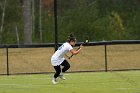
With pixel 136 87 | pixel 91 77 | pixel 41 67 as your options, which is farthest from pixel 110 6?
pixel 136 87

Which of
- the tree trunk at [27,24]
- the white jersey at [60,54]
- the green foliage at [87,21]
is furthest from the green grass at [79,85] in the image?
the green foliage at [87,21]

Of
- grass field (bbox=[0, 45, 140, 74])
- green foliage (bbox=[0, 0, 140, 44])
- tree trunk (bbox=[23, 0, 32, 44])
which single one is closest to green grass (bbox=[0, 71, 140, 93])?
grass field (bbox=[0, 45, 140, 74])

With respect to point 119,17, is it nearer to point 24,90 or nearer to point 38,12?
point 38,12

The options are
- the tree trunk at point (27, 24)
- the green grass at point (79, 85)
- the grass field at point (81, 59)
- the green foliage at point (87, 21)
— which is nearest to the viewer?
the green grass at point (79, 85)

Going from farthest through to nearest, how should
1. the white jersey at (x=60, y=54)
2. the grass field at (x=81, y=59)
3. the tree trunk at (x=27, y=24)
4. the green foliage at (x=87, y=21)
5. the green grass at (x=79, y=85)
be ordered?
1. the green foliage at (x=87, y=21)
2. the tree trunk at (x=27, y=24)
3. the grass field at (x=81, y=59)
4. the white jersey at (x=60, y=54)
5. the green grass at (x=79, y=85)

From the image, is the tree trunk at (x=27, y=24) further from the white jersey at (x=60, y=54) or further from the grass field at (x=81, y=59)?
the white jersey at (x=60, y=54)

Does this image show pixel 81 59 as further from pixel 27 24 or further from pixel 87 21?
pixel 87 21

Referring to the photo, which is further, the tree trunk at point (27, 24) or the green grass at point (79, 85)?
the tree trunk at point (27, 24)

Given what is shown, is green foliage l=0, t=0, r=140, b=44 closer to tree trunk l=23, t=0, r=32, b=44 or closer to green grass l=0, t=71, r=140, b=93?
tree trunk l=23, t=0, r=32, b=44

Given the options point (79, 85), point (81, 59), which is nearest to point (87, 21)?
Result: point (81, 59)

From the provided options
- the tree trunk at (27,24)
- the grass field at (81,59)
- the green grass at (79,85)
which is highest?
the tree trunk at (27,24)

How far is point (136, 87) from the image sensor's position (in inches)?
771

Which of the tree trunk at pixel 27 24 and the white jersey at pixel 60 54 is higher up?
the tree trunk at pixel 27 24

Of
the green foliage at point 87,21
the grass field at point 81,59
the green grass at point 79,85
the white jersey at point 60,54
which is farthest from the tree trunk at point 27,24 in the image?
the white jersey at point 60,54
